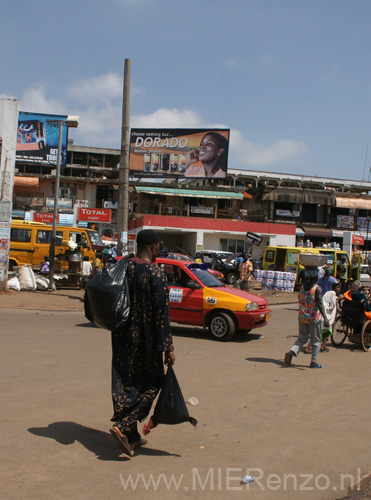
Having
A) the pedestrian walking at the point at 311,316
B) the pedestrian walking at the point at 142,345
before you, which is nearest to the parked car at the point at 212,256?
the pedestrian walking at the point at 311,316

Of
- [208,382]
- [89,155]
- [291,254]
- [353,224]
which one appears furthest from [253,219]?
[208,382]

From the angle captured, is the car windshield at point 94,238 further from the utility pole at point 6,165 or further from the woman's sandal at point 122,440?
the woman's sandal at point 122,440

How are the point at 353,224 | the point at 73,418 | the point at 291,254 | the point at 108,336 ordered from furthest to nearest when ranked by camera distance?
the point at 353,224, the point at 291,254, the point at 108,336, the point at 73,418

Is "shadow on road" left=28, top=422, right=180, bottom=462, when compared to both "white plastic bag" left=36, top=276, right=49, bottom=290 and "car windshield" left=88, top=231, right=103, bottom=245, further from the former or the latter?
"car windshield" left=88, top=231, right=103, bottom=245

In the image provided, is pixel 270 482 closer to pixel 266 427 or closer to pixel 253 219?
pixel 266 427

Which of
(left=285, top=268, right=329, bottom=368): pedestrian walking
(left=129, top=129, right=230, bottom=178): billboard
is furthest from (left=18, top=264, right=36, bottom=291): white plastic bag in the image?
(left=129, top=129, right=230, bottom=178): billboard

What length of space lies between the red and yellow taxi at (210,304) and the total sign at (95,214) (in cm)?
3101

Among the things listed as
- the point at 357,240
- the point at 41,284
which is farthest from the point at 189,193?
the point at 41,284

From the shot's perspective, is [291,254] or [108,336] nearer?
[108,336]

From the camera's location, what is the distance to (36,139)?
4666 cm

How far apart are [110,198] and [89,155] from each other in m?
7.10

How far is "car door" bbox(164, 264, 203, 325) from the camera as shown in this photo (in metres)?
10.9

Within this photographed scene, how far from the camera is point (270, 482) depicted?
12.5 ft
